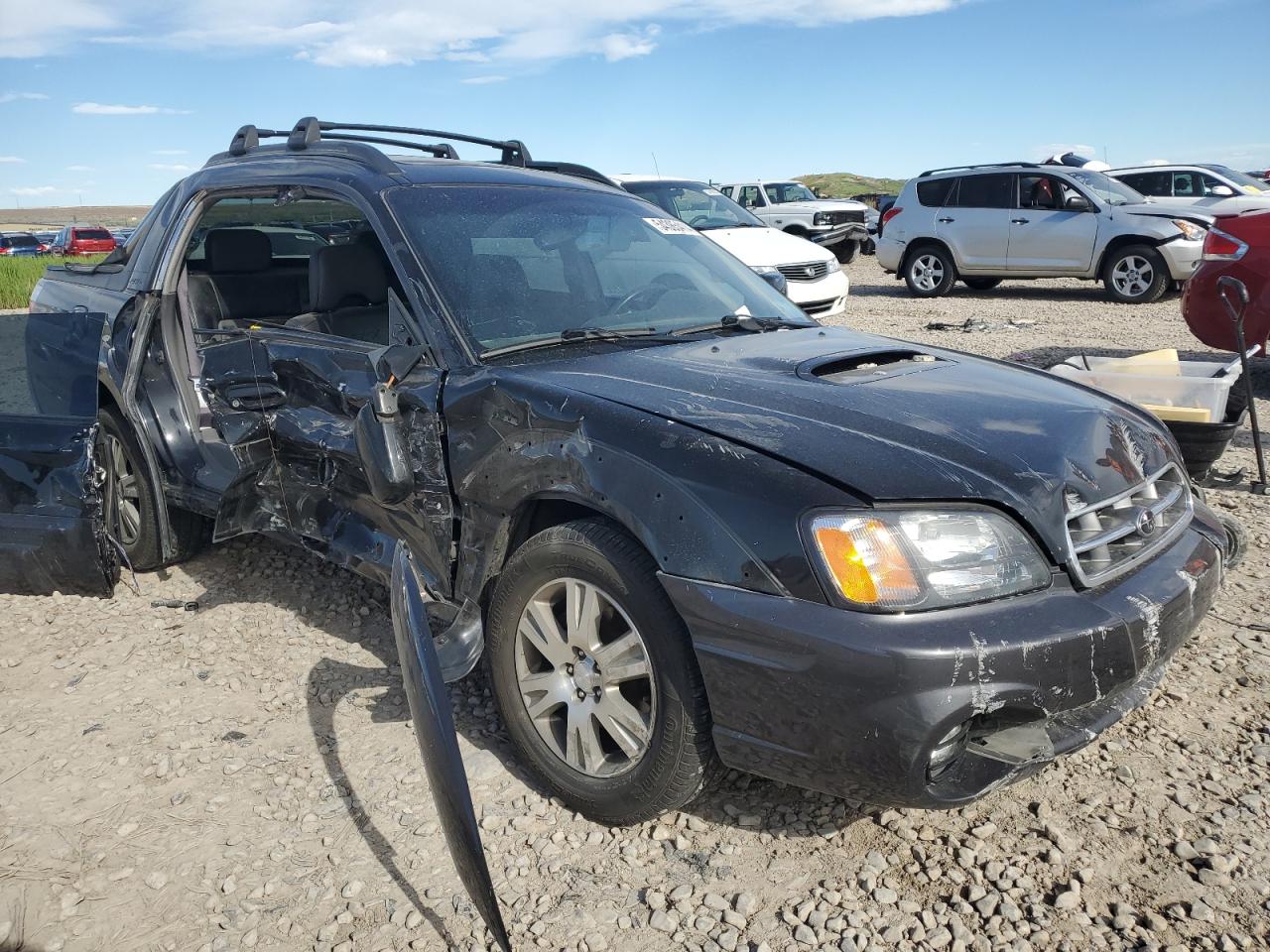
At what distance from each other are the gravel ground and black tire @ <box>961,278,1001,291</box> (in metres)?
11.9

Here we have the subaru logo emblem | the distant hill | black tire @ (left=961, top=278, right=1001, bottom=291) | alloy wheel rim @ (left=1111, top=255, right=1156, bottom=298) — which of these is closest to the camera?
the subaru logo emblem

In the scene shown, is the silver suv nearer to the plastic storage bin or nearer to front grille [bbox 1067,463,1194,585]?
the plastic storage bin

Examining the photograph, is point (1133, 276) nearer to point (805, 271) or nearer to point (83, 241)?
point (805, 271)

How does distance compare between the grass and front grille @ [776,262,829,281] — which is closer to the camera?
front grille @ [776,262,829,281]

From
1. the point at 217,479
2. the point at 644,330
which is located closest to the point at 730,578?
the point at 644,330

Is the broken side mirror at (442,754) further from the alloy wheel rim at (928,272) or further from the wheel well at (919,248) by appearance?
the alloy wheel rim at (928,272)

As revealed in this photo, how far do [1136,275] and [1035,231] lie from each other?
4.57ft

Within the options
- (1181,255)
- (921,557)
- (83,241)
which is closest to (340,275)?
(921,557)

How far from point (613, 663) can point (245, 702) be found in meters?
1.59

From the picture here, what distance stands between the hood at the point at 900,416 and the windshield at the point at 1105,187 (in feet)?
37.4

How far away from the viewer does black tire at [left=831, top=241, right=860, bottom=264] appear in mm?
20266

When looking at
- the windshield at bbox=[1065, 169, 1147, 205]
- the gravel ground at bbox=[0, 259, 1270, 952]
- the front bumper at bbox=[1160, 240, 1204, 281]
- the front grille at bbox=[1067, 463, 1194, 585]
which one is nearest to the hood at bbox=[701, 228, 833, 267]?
the windshield at bbox=[1065, 169, 1147, 205]

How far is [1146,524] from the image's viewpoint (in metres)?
2.45

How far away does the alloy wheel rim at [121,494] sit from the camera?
171 inches
